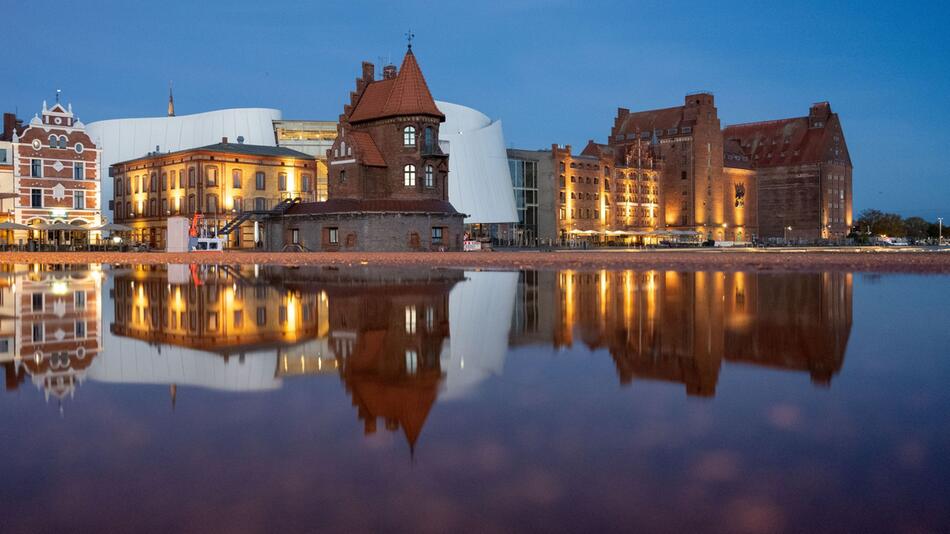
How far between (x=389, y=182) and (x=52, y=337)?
188ft

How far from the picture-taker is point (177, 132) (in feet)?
367

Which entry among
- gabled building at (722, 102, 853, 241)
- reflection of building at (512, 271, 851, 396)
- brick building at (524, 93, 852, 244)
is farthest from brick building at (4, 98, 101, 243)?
gabled building at (722, 102, 853, 241)

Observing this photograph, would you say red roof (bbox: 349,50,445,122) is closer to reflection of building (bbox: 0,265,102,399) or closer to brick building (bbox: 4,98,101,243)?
brick building (bbox: 4,98,101,243)

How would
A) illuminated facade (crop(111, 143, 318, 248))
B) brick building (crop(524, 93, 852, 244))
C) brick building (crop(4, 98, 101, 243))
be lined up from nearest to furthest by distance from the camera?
1. brick building (crop(4, 98, 101, 243))
2. illuminated facade (crop(111, 143, 318, 248))
3. brick building (crop(524, 93, 852, 244))

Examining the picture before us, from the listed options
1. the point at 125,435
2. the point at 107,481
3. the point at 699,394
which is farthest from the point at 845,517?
the point at 125,435

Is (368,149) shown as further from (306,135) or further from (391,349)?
(391,349)

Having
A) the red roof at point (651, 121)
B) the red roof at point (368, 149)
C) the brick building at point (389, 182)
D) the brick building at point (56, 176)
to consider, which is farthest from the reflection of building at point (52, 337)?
the red roof at point (651, 121)

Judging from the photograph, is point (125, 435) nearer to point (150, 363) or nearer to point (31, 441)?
point (31, 441)

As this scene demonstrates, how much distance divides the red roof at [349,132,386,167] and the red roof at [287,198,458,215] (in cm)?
331

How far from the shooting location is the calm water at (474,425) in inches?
163

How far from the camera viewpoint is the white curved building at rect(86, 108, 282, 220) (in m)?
111

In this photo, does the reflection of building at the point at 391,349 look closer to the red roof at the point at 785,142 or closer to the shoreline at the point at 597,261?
the shoreline at the point at 597,261

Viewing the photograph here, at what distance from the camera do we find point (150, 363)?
8562 millimetres

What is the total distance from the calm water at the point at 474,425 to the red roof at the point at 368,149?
181 ft
